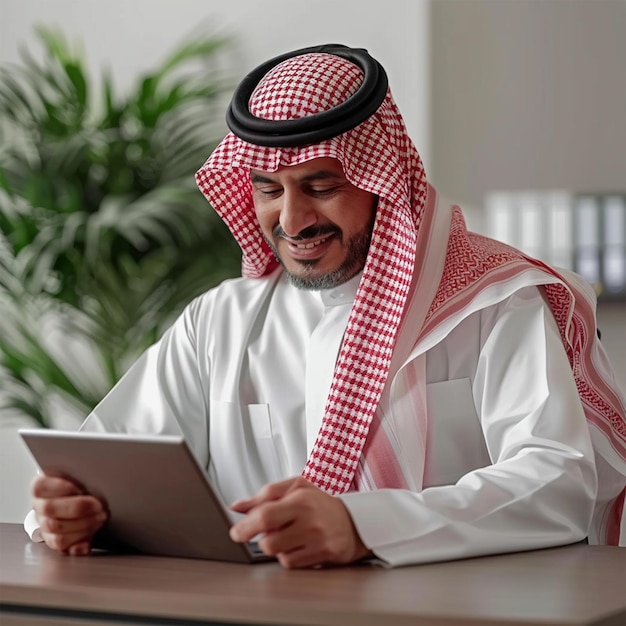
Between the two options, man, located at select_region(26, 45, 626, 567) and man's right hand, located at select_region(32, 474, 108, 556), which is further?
man, located at select_region(26, 45, 626, 567)

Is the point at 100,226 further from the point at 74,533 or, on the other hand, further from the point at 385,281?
the point at 74,533

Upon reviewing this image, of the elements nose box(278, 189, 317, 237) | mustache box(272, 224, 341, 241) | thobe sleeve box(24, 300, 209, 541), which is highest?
nose box(278, 189, 317, 237)

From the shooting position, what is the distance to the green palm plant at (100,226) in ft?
13.0

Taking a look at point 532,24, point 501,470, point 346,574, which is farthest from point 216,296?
point 532,24

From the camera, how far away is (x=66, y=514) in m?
1.74

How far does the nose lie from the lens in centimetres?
230

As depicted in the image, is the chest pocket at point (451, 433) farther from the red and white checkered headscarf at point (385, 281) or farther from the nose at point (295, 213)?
the nose at point (295, 213)

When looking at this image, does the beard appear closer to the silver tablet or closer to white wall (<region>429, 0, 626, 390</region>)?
the silver tablet

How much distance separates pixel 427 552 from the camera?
5.47 feet

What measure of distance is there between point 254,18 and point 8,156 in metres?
1.10

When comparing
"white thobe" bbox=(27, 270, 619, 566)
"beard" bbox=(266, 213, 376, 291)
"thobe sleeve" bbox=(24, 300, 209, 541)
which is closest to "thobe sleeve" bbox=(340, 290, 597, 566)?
"white thobe" bbox=(27, 270, 619, 566)

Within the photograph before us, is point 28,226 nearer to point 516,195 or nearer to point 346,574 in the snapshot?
point 516,195

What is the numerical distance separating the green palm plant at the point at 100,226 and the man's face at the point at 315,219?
1567 millimetres

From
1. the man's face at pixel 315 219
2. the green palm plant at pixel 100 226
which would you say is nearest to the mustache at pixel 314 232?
the man's face at pixel 315 219
